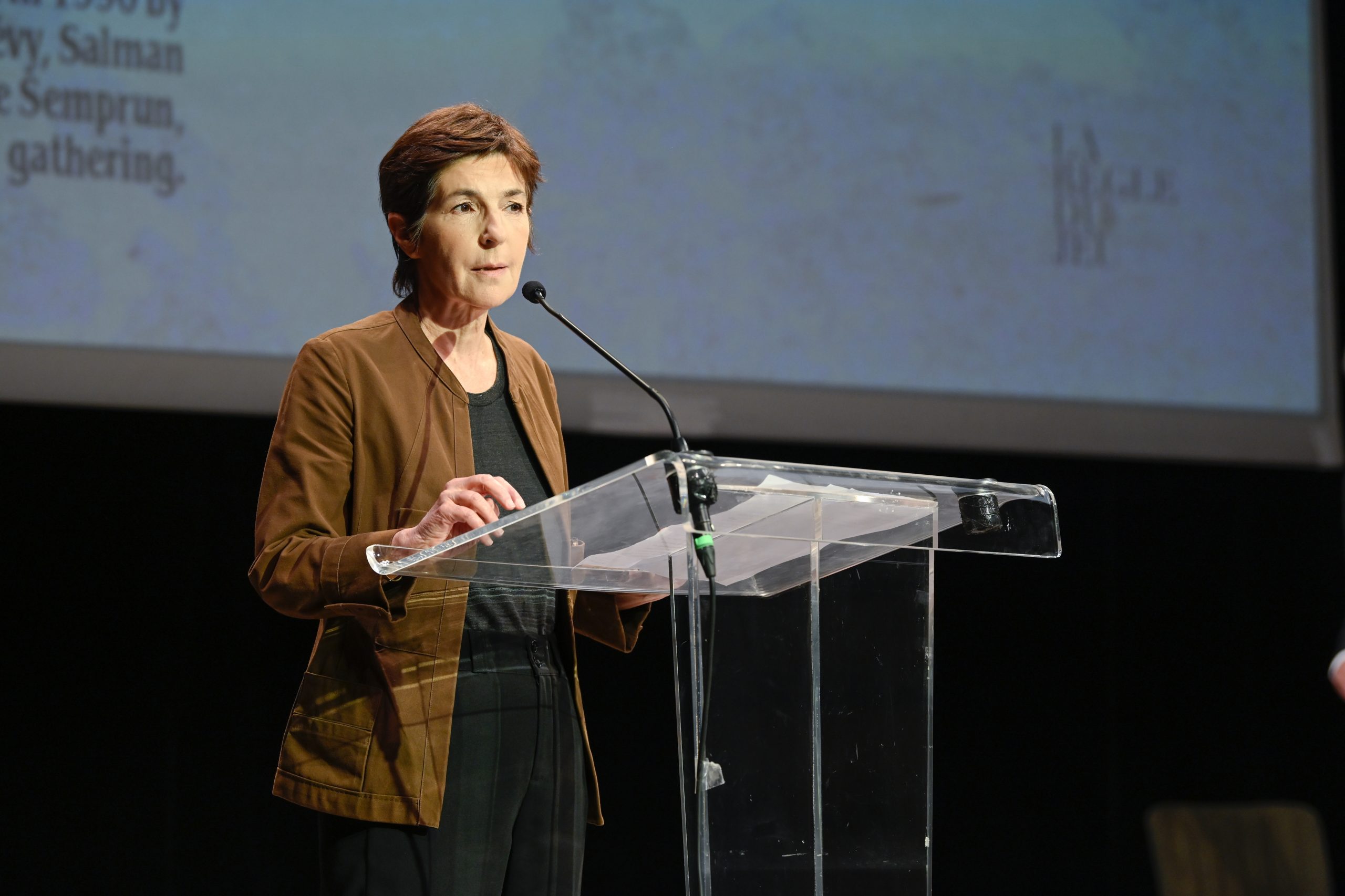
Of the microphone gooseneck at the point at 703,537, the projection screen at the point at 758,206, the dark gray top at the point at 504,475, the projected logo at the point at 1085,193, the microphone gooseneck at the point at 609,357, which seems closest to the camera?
the microphone gooseneck at the point at 703,537

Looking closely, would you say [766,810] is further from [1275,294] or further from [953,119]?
[1275,294]

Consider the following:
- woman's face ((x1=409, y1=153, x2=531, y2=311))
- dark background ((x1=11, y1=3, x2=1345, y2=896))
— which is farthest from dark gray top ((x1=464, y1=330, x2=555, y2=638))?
dark background ((x1=11, y1=3, x2=1345, y2=896))

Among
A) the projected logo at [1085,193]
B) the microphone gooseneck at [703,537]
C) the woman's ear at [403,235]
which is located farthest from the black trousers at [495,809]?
the projected logo at [1085,193]

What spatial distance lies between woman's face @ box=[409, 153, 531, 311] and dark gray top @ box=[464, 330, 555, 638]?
0.11 metres

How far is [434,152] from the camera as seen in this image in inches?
60.9

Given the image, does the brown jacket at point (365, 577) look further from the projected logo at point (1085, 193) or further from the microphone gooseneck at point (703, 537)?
the projected logo at point (1085, 193)

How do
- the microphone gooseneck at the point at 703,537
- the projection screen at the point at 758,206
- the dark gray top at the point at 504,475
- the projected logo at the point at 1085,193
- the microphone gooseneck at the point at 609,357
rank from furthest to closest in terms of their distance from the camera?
1. the projected logo at the point at 1085,193
2. the projection screen at the point at 758,206
3. the dark gray top at the point at 504,475
4. the microphone gooseneck at the point at 609,357
5. the microphone gooseneck at the point at 703,537

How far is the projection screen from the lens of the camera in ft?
9.05

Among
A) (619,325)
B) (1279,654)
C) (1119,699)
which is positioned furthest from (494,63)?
(1279,654)

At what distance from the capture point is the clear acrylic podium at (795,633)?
1.25 m

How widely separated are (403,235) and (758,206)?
1.81 metres

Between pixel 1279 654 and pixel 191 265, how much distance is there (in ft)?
10.3

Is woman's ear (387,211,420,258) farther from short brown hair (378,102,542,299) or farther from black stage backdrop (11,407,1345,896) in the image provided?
black stage backdrop (11,407,1345,896)

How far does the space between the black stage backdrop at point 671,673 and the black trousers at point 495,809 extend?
1.68 meters
